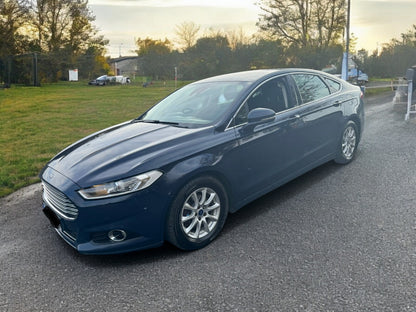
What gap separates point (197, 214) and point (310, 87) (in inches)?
101

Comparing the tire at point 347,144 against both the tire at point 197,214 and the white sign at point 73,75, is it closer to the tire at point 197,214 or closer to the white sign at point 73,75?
the tire at point 197,214

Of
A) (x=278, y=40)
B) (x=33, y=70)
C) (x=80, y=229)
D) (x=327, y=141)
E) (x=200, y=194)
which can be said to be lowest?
(x=80, y=229)

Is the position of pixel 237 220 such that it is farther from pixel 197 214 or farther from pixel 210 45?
pixel 210 45

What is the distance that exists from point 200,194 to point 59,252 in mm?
1425

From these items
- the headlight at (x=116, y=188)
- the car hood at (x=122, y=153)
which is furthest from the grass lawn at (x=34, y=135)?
the headlight at (x=116, y=188)

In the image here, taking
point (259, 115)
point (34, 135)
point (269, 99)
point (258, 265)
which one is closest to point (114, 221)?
point (258, 265)

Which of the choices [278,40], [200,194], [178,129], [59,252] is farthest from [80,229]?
[278,40]

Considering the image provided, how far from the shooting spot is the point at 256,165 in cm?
382

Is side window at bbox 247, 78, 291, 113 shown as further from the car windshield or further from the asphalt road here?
the asphalt road

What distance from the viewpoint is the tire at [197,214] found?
3.14m

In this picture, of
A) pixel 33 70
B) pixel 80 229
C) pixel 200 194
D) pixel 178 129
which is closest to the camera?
A: pixel 80 229

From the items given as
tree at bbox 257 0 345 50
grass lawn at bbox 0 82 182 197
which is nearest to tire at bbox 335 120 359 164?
grass lawn at bbox 0 82 182 197

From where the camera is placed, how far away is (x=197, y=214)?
3.32 m

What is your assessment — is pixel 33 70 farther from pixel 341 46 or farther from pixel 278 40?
pixel 341 46
